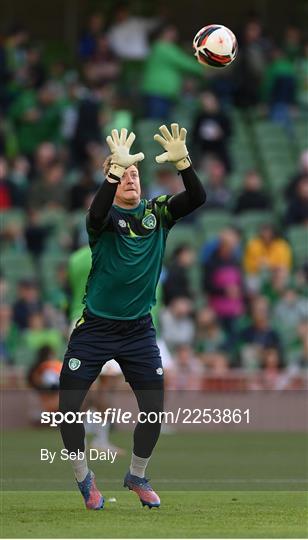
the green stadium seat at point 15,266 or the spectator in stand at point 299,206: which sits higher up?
the spectator in stand at point 299,206

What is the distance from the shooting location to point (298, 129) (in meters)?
25.7

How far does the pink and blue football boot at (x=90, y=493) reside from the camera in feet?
34.8

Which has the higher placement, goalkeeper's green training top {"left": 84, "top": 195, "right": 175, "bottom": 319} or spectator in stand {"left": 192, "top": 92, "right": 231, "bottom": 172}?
spectator in stand {"left": 192, "top": 92, "right": 231, "bottom": 172}

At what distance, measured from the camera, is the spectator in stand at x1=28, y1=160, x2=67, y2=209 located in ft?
74.7

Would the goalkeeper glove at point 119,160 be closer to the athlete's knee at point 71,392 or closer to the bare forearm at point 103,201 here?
the bare forearm at point 103,201

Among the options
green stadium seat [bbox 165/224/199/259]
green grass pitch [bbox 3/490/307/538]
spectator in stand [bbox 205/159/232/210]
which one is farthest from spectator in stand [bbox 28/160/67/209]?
green grass pitch [bbox 3/490/307/538]

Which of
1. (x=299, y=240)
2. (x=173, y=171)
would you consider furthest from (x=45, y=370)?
(x=299, y=240)

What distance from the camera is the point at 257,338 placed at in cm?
2088

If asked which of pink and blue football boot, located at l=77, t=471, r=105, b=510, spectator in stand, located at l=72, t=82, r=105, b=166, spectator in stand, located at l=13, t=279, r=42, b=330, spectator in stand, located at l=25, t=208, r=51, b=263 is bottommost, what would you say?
pink and blue football boot, located at l=77, t=471, r=105, b=510

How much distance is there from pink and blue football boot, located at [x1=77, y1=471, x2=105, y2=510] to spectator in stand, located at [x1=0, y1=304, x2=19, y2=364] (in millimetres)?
9271

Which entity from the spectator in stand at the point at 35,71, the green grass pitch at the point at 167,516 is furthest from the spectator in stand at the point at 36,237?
the green grass pitch at the point at 167,516

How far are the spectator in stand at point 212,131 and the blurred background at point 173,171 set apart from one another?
3 centimetres

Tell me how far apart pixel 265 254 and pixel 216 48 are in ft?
34.1
